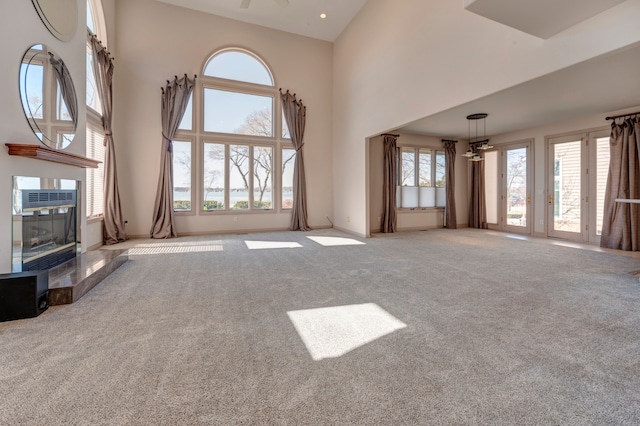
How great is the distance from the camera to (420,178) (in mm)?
8727

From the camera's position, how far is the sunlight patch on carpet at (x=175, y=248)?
5.12 meters

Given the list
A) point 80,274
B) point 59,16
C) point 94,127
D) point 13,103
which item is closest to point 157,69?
point 94,127

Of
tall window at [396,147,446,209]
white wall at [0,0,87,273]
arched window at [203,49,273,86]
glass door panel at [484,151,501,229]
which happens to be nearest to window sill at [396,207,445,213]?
tall window at [396,147,446,209]

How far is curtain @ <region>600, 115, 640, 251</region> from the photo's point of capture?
537 cm

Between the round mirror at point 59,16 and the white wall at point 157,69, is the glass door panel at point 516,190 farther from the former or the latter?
the round mirror at point 59,16

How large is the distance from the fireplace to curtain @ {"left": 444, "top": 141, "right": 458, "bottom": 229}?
8.91 meters

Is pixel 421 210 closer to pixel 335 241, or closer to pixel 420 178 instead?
pixel 420 178

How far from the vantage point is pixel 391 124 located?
5.89 meters

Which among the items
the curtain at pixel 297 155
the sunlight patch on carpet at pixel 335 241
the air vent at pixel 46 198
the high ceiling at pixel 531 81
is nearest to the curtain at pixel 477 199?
the high ceiling at pixel 531 81

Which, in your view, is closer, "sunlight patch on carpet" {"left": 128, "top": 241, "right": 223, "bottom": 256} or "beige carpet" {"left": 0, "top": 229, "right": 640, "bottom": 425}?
"beige carpet" {"left": 0, "top": 229, "right": 640, "bottom": 425}

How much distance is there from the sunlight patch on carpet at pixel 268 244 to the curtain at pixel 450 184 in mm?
5397

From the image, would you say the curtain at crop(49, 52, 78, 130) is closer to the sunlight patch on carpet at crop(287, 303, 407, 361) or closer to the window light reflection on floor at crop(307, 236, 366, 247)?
the sunlight patch on carpet at crop(287, 303, 407, 361)

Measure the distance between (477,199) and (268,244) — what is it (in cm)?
686

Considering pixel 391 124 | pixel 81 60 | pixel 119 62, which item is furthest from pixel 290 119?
pixel 81 60
